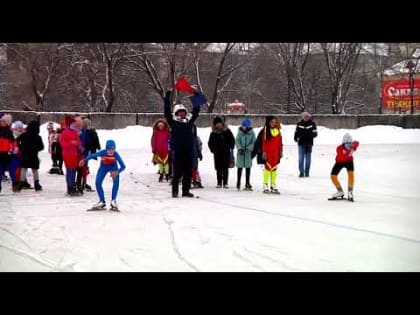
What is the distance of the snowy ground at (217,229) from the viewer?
246 inches

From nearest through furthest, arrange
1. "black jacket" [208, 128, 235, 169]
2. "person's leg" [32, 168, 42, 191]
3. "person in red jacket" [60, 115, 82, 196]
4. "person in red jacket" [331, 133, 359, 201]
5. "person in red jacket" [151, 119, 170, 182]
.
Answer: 1. "person in red jacket" [331, 133, 359, 201]
2. "person in red jacket" [60, 115, 82, 196]
3. "person's leg" [32, 168, 42, 191]
4. "black jacket" [208, 128, 235, 169]
5. "person in red jacket" [151, 119, 170, 182]

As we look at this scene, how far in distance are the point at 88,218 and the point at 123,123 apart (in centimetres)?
2135

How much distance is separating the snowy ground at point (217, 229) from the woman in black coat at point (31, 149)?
2.06 ft

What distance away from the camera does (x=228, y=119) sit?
31.5 m

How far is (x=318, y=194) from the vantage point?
13.1 metres

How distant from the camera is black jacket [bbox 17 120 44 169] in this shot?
13477mm

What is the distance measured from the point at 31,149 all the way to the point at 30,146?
4.2 inches

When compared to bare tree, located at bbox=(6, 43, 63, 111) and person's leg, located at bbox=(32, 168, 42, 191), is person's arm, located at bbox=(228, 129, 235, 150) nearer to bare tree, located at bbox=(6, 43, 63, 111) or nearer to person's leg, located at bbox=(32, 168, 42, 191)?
person's leg, located at bbox=(32, 168, 42, 191)

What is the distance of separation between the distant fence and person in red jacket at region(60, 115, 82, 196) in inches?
607

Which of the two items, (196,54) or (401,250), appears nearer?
(401,250)

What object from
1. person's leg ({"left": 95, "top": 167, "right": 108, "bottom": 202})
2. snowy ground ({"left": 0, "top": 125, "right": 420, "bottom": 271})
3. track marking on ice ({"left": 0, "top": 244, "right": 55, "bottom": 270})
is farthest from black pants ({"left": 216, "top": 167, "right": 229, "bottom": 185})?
track marking on ice ({"left": 0, "top": 244, "right": 55, "bottom": 270})
